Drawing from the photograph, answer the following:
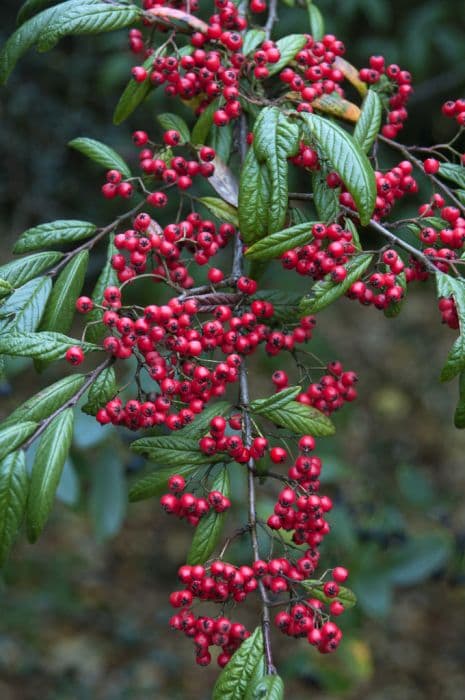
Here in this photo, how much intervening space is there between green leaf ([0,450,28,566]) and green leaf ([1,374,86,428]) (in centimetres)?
9

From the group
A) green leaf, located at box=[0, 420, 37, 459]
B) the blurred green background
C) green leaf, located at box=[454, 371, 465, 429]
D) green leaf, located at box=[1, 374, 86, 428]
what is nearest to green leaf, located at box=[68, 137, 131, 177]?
green leaf, located at box=[1, 374, 86, 428]

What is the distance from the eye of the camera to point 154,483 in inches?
66.2

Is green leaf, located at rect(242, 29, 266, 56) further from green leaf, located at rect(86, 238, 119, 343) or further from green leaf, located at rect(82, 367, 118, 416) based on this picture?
green leaf, located at rect(82, 367, 118, 416)

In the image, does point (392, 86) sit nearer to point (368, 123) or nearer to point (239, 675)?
point (368, 123)

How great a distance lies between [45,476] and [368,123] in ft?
3.32

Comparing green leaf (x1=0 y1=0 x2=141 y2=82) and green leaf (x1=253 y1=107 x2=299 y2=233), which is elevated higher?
green leaf (x1=0 y1=0 x2=141 y2=82)

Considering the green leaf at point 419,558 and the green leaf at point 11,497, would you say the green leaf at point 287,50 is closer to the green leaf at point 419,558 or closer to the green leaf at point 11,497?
the green leaf at point 11,497

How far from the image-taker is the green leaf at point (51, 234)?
1.74 meters

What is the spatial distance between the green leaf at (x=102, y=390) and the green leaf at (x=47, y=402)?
3 cm

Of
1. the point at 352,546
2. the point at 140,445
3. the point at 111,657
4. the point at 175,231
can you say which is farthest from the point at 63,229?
the point at 111,657

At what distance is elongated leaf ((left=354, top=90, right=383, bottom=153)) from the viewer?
5.50ft

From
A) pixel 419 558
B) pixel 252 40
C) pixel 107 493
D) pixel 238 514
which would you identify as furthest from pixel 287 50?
pixel 419 558

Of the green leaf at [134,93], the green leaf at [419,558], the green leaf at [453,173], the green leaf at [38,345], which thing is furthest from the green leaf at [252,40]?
the green leaf at [419,558]

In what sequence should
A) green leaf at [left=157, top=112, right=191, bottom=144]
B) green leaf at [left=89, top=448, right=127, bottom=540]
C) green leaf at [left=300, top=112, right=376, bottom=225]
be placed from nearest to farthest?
green leaf at [left=300, top=112, right=376, bottom=225] → green leaf at [left=157, top=112, right=191, bottom=144] → green leaf at [left=89, top=448, right=127, bottom=540]
